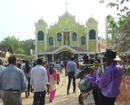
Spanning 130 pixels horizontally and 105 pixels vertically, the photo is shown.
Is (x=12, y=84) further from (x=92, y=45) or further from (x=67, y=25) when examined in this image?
(x=67, y=25)

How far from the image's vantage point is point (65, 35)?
42.5 m

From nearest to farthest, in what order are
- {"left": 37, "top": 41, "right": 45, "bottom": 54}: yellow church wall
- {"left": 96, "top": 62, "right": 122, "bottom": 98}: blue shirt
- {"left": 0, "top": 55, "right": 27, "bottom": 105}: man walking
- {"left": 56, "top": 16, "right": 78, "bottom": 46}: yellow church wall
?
{"left": 96, "top": 62, "right": 122, "bottom": 98}: blue shirt
{"left": 0, "top": 55, "right": 27, "bottom": 105}: man walking
{"left": 56, "top": 16, "right": 78, "bottom": 46}: yellow church wall
{"left": 37, "top": 41, "right": 45, "bottom": 54}: yellow church wall

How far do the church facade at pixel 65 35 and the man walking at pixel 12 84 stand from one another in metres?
35.4

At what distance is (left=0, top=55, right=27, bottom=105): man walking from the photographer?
4918mm

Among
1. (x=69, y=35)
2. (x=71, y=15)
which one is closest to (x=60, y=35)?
(x=69, y=35)

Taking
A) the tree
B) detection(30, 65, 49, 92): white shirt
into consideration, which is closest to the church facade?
the tree

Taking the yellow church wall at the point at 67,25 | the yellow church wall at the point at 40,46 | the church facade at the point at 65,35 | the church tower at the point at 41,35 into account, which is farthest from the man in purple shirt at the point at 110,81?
the yellow church wall at the point at 40,46

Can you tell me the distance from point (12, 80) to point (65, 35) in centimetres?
3771

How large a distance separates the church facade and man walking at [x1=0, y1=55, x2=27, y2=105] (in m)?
35.4

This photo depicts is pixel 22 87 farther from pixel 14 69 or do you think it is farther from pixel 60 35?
pixel 60 35

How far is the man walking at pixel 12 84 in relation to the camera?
16.1ft

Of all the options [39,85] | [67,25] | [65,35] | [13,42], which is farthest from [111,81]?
[13,42]

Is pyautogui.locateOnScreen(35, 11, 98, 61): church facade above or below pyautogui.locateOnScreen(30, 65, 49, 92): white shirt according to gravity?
above

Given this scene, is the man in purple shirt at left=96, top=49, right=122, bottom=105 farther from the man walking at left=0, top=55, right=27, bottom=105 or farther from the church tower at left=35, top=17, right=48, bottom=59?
the church tower at left=35, top=17, right=48, bottom=59
